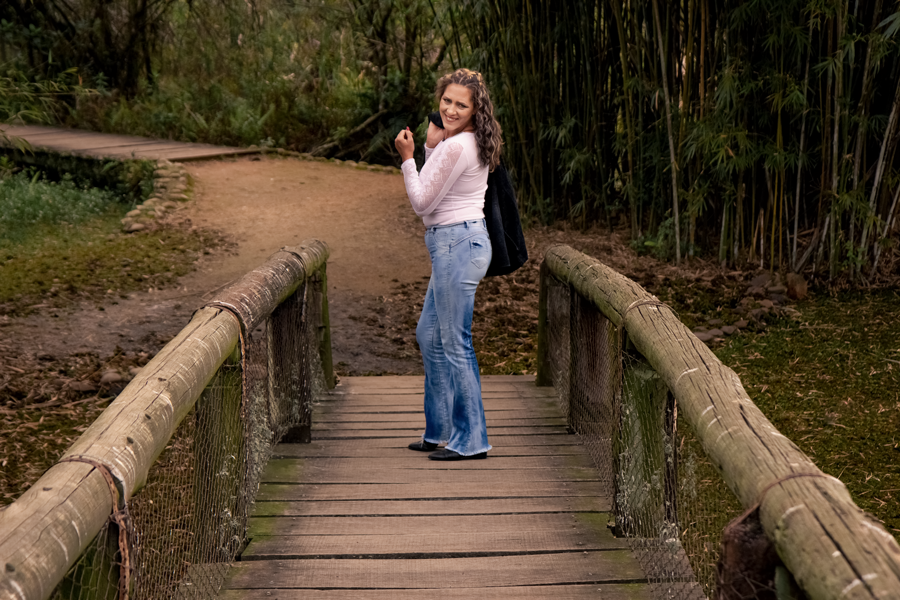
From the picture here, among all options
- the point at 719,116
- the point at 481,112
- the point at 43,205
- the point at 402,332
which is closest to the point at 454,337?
the point at 481,112

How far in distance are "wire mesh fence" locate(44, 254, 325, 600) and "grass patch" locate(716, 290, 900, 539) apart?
222cm

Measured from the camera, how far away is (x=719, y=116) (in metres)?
6.08

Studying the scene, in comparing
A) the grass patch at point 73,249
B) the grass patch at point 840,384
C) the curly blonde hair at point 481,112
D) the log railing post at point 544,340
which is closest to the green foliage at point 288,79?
the grass patch at point 73,249

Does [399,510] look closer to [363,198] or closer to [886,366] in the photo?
[886,366]

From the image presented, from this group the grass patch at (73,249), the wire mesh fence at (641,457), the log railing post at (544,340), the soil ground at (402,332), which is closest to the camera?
the wire mesh fence at (641,457)

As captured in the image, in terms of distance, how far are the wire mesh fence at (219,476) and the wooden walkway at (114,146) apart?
8.26 m

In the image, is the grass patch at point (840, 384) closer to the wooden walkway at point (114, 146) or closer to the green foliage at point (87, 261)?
the green foliage at point (87, 261)

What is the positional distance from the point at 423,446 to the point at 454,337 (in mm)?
563

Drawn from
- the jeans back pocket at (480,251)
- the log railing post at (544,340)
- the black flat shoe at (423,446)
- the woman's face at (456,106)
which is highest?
the woman's face at (456,106)

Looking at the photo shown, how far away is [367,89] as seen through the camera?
1338 centimetres

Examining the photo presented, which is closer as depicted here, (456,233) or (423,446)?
(456,233)

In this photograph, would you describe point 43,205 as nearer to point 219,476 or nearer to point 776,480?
point 219,476

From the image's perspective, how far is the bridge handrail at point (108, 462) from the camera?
→ 1151mm

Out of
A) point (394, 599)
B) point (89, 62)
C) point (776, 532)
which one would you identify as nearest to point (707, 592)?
point (394, 599)
